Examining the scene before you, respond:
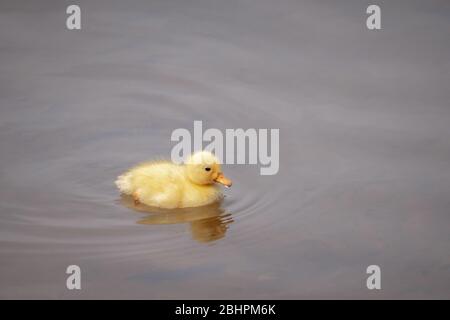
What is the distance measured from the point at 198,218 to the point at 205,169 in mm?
343

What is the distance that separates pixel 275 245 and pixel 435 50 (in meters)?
2.83

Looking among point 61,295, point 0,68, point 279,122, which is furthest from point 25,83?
point 61,295

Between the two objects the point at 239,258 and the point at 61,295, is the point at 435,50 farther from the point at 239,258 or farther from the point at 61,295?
the point at 61,295

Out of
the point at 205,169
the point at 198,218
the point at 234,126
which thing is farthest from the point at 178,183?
the point at 234,126

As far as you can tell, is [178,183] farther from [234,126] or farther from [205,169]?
[234,126]

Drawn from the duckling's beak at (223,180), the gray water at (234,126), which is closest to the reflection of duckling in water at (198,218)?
Answer: the gray water at (234,126)

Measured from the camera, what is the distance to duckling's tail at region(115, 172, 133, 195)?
4.91m

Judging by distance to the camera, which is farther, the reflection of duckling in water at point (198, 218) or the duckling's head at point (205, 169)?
the duckling's head at point (205, 169)

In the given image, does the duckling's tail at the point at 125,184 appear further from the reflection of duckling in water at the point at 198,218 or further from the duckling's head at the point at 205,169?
the duckling's head at the point at 205,169

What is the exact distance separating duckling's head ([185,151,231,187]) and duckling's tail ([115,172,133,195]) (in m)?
0.39

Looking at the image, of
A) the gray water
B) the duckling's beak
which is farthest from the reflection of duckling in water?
the duckling's beak

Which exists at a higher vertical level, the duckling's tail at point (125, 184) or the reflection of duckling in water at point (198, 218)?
the duckling's tail at point (125, 184)

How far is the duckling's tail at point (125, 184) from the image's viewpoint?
491 cm

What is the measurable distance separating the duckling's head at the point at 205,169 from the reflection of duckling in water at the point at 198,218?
16 cm
